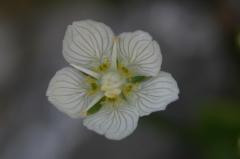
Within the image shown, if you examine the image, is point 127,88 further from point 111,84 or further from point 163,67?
point 163,67

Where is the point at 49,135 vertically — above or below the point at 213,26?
below

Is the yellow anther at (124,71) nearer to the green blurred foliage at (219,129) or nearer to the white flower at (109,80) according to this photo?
the white flower at (109,80)

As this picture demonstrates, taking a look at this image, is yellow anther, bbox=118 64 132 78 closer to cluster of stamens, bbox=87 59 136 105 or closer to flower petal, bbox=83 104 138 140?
cluster of stamens, bbox=87 59 136 105

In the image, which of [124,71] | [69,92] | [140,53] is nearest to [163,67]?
[124,71]

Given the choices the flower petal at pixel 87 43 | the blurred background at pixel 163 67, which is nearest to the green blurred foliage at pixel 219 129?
the blurred background at pixel 163 67

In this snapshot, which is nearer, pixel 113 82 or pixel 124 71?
pixel 113 82

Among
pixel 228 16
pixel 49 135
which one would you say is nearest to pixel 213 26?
pixel 228 16

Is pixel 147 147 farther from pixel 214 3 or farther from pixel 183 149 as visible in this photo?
pixel 214 3
